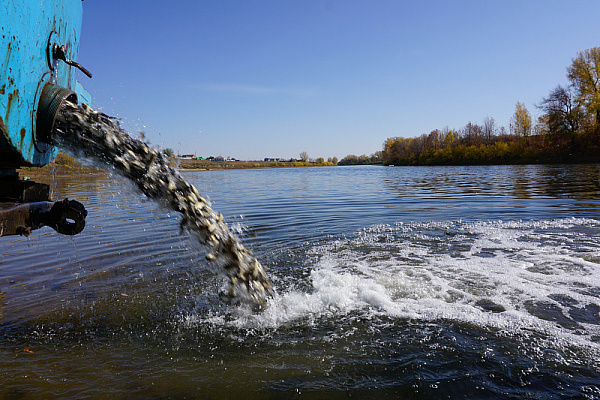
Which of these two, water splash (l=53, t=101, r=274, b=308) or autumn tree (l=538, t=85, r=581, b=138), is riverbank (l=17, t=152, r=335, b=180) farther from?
autumn tree (l=538, t=85, r=581, b=138)

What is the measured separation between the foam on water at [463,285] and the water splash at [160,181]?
1.24 ft

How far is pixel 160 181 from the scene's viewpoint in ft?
10.8

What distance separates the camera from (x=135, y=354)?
287 centimetres

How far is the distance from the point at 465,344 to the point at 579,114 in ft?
189

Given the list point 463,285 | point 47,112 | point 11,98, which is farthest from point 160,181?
point 463,285

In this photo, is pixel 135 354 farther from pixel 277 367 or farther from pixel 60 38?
pixel 60 38

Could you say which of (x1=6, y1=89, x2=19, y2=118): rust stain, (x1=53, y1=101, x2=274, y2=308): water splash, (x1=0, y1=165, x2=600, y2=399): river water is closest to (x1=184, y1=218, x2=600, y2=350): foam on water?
(x1=0, y1=165, x2=600, y2=399): river water

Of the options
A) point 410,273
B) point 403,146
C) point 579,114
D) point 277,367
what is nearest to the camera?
point 277,367

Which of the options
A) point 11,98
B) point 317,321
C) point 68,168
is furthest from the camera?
point 68,168

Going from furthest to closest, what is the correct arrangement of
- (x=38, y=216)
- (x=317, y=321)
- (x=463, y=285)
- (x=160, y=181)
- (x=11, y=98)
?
(x=463, y=285), (x=317, y=321), (x=160, y=181), (x=38, y=216), (x=11, y=98)

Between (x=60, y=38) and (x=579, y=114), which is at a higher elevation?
(x=579, y=114)

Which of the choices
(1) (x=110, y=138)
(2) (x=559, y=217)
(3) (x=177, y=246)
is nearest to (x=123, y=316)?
(1) (x=110, y=138)

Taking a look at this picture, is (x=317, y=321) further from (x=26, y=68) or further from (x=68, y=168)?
(x=68, y=168)

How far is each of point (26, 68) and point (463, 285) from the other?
4.92 metres
